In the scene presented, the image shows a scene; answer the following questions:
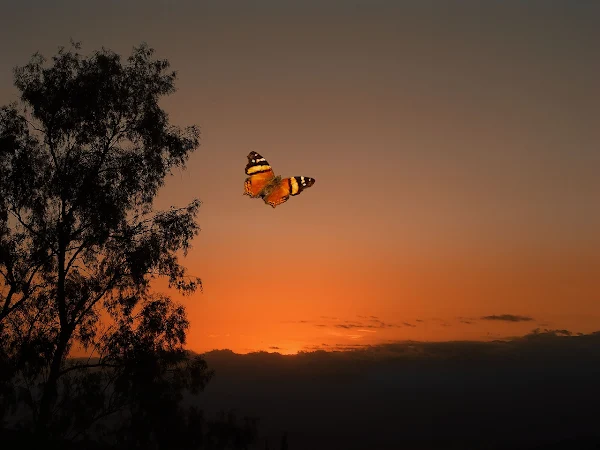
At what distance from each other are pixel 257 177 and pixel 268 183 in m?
0.85

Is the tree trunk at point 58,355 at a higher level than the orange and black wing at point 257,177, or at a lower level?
lower

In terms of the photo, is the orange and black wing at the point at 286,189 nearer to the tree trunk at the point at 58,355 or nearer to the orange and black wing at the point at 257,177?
the orange and black wing at the point at 257,177

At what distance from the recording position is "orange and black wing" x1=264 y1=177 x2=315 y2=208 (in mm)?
21859

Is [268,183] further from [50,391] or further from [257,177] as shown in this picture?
[50,391]

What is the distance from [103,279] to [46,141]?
7.23 metres

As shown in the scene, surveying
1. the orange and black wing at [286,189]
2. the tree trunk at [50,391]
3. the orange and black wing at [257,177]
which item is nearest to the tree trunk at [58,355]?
the tree trunk at [50,391]

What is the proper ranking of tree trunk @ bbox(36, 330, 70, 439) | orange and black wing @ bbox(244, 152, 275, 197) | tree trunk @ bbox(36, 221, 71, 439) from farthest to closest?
tree trunk @ bbox(36, 221, 71, 439)
tree trunk @ bbox(36, 330, 70, 439)
orange and black wing @ bbox(244, 152, 275, 197)

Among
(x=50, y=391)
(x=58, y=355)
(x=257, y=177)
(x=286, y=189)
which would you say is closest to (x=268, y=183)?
(x=257, y=177)

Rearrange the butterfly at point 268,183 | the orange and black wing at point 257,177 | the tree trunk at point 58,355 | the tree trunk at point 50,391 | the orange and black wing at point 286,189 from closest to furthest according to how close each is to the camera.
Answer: the orange and black wing at point 286,189, the butterfly at point 268,183, the orange and black wing at point 257,177, the tree trunk at point 50,391, the tree trunk at point 58,355

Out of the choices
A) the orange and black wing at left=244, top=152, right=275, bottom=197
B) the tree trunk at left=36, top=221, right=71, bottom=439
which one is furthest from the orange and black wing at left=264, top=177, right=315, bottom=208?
the tree trunk at left=36, top=221, right=71, bottom=439

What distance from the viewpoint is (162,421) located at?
30844mm

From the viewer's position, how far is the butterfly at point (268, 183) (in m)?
22.0

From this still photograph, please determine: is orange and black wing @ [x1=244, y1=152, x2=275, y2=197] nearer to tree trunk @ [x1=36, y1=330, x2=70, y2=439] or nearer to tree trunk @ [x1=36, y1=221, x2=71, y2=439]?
tree trunk @ [x1=36, y1=221, x2=71, y2=439]

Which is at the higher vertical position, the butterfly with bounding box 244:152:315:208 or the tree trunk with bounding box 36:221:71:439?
the butterfly with bounding box 244:152:315:208
